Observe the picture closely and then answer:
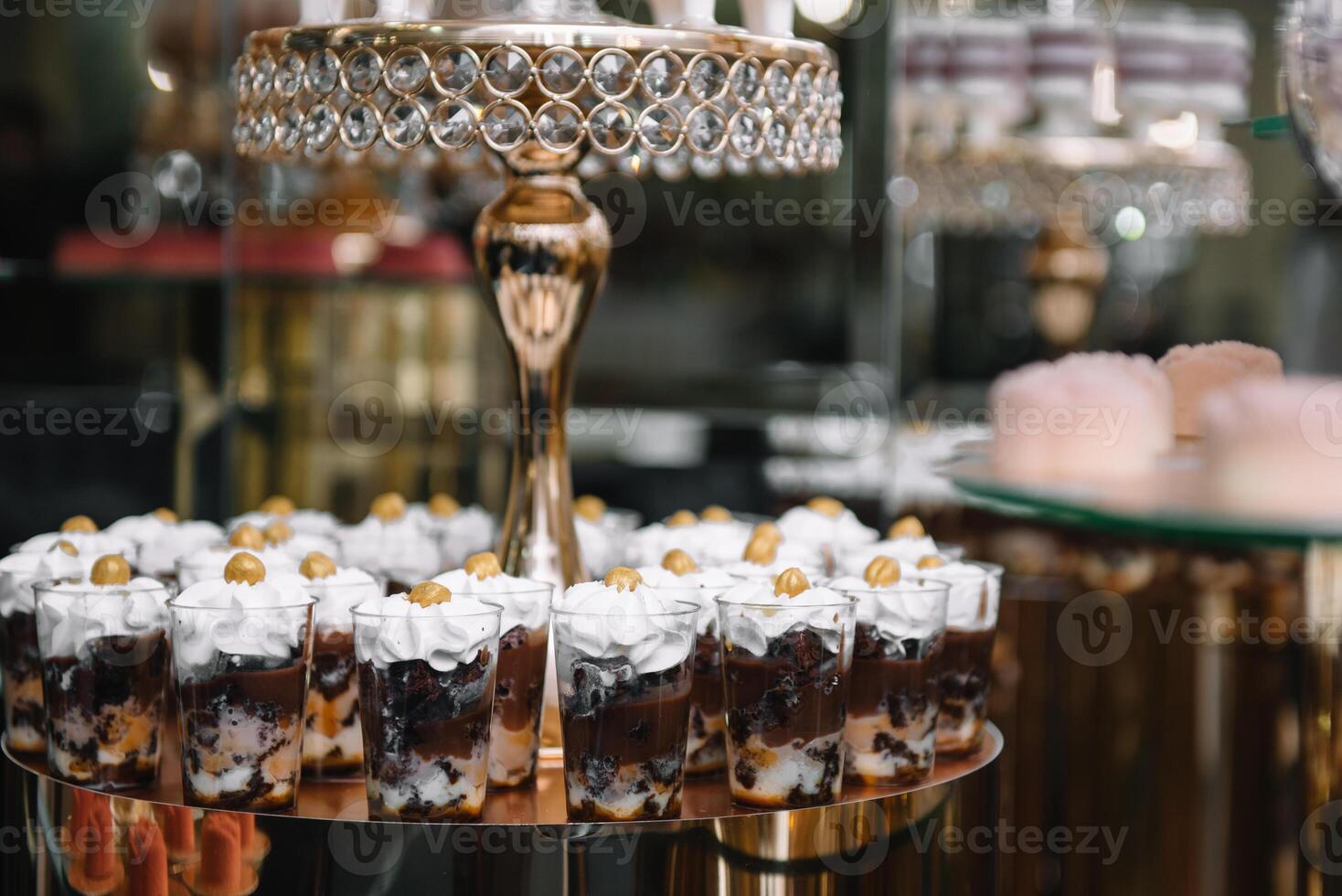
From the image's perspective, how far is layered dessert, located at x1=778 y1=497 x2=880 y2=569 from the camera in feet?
5.10

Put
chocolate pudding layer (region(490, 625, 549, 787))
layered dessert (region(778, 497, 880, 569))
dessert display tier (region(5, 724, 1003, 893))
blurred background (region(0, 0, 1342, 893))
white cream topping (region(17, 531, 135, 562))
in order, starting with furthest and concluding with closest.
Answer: blurred background (region(0, 0, 1342, 893)) → layered dessert (region(778, 497, 880, 569)) → white cream topping (region(17, 531, 135, 562)) → chocolate pudding layer (region(490, 625, 549, 787)) → dessert display tier (region(5, 724, 1003, 893))

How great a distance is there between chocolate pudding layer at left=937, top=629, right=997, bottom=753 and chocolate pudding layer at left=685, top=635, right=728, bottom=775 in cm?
21

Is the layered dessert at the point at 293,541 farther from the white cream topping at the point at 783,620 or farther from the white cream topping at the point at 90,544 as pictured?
the white cream topping at the point at 783,620

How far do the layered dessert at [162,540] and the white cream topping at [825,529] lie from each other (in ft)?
2.02

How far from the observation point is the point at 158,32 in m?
2.70

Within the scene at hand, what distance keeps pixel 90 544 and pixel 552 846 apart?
0.64 metres

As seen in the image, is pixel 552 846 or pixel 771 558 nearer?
pixel 552 846

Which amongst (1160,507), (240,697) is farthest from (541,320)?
(1160,507)

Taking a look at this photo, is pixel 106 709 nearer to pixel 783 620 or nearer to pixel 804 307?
pixel 783 620

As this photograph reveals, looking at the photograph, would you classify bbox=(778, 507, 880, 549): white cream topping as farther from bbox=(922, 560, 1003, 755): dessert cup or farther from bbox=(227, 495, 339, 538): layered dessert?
bbox=(227, 495, 339, 538): layered dessert

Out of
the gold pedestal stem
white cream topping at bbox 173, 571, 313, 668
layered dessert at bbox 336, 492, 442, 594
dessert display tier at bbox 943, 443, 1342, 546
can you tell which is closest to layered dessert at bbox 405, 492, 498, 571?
layered dessert at bbox 336, 492, 442, 594

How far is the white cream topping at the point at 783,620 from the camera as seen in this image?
1.18m

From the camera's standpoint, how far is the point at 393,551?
4.89 ft

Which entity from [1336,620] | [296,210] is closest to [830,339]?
[296,210]
